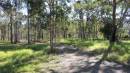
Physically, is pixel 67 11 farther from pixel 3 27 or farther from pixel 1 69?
pixel 3 27

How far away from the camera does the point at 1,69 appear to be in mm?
15789

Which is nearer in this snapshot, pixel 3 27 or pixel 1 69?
pixel 1 69

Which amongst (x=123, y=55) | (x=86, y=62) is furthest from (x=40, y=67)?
(x=123, y=55)

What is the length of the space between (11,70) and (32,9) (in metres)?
9.24

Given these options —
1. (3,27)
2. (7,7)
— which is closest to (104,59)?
(7,7)

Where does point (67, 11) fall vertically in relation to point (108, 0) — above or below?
below

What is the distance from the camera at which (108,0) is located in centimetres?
3500

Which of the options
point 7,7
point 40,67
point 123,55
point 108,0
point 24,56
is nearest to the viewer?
point 40,67

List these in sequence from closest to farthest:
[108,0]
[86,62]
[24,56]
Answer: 1. [86,62]
2. [24,56]
3. [108,0]

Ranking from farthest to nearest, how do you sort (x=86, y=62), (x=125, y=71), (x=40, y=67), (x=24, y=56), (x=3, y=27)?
(x=3, y=27), (x=24, y=56), (x=86, y=62), (x=40, y=67), (x=125, y=71)

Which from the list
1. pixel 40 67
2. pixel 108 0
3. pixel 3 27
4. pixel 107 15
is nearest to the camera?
pixel 40 67

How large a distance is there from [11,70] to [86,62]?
460 cm

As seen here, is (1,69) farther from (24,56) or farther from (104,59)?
(104,59)

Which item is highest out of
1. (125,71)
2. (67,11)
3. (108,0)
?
(108,0)
